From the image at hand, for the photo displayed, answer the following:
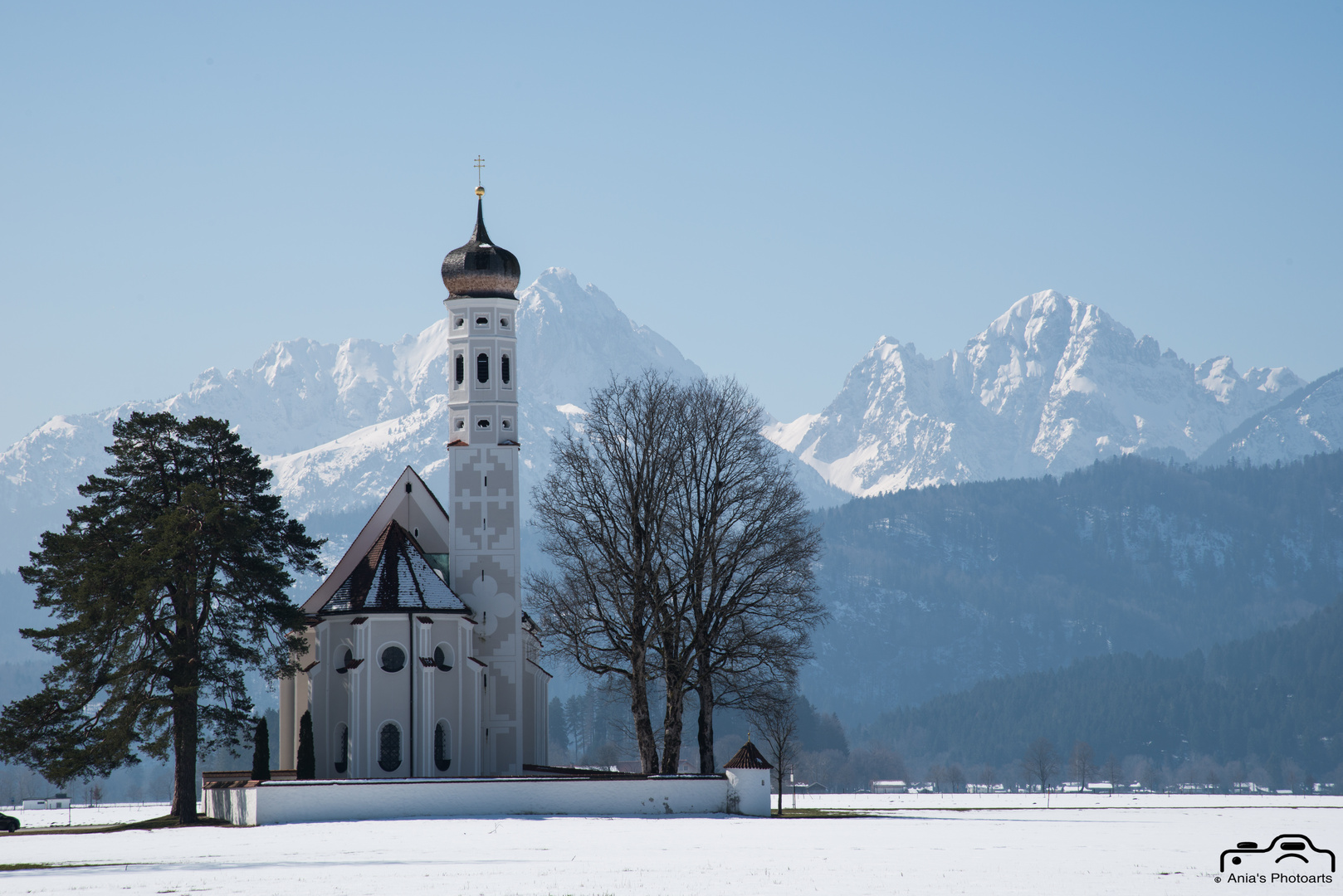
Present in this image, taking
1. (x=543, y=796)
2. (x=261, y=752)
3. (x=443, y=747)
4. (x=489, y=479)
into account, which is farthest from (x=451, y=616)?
(x=543, y=796)

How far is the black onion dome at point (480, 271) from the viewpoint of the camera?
7225cm

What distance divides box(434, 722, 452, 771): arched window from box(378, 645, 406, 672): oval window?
288 centimetres

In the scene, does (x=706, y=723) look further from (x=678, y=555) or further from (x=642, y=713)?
(x=678, y=555)

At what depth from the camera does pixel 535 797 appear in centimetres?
5634

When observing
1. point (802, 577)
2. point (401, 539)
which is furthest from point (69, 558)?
point (802, 577)

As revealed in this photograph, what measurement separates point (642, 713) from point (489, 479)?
15158mm

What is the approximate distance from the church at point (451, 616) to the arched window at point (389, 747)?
0.05m

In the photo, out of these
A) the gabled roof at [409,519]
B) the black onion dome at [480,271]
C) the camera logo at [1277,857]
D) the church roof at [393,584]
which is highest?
the black onion dome at [480,271]

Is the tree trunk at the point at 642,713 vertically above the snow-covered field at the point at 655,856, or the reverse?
the tree trunk at the point at 642,713

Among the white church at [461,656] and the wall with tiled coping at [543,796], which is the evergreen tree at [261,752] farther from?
the wall with tiled coping at [543,796]

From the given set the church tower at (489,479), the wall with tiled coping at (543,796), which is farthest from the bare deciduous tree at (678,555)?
the church tower at (489,479)

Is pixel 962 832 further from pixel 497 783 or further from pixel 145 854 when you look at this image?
pixel 145 854

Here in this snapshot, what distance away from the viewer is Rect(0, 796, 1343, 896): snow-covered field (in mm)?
33000

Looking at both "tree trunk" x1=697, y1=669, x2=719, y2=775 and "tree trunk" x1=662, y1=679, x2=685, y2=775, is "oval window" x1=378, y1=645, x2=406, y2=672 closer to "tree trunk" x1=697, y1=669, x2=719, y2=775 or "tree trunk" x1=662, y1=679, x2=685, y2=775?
"tree trunk" x1=662, y1=679, x2=685, y2=775
